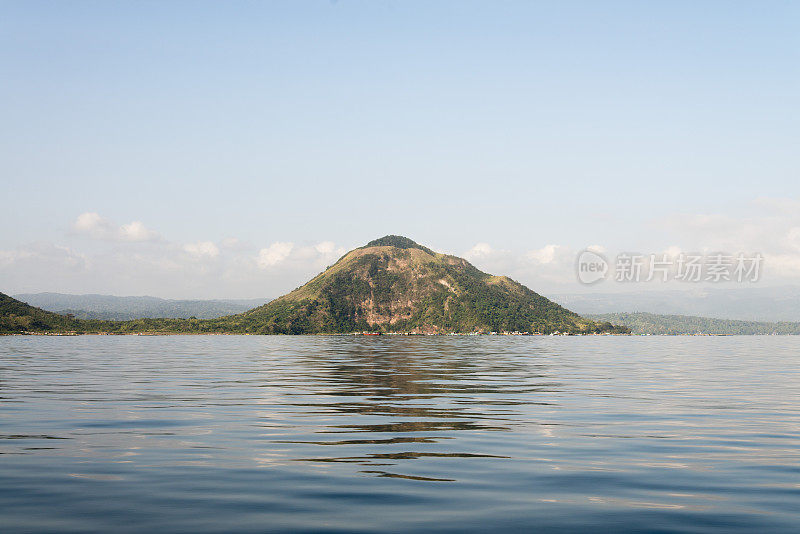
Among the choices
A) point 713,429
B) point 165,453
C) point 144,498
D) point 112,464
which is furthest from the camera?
point 713,429

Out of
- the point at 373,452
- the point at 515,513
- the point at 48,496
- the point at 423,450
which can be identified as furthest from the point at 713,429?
the point at 48,496

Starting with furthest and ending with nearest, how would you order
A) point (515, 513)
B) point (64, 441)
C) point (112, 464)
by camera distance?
point (64, 441), point (112, 464), point (515, 513)

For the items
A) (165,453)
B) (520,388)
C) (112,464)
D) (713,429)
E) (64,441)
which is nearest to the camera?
(112,464)

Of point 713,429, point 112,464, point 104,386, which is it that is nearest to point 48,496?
point 112,464

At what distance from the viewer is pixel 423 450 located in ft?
74.5

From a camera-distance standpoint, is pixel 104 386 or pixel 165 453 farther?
pixel 104 386

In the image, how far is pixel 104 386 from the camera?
48.7 meters

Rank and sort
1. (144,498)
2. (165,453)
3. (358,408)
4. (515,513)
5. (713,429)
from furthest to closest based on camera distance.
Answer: (358,408) < (713,429) < (165,453) < (144,498) < (515,513)

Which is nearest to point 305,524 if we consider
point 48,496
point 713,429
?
point 48,496

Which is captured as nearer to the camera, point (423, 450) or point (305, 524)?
point (305, 524)

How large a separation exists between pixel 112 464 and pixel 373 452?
26.4ft

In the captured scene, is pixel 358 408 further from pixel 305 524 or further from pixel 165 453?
pixel 305 524

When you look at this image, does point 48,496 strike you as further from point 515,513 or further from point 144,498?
point 515,513

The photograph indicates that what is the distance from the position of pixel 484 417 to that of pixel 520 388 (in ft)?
57.4
